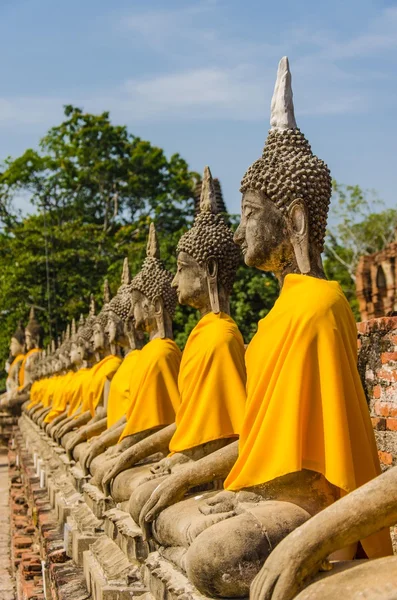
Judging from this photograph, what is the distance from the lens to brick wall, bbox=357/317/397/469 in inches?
175

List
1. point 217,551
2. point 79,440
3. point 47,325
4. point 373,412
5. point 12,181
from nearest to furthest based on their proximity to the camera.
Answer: point 217,551 < point 373,412 < point 79,440 < point 47,325 < point 12,181

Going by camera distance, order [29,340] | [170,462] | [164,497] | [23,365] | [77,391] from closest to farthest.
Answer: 1. [164,497]
2. [170,462]
3. [77,391]
4. [23,365]
5. [29,340]

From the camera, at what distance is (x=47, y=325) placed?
27.7 meters

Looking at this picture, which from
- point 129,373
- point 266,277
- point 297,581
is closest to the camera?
point 297,581

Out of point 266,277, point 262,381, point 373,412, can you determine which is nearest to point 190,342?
point 373,412

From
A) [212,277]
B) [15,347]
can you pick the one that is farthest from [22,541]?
[15,347]

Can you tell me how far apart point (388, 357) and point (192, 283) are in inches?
67.6

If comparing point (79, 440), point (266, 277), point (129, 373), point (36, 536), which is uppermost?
point (266, 277)

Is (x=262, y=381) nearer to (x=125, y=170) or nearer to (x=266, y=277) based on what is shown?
(x=266, y=277)

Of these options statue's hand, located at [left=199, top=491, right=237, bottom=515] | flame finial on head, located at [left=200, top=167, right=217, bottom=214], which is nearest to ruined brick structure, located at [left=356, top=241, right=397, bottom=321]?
flame finial on head, located at [left=200, top=167, right=217, bottom=214]

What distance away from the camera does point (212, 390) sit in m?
5.20

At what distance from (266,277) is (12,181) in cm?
1852

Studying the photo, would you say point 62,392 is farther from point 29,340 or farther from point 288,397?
point 29,340

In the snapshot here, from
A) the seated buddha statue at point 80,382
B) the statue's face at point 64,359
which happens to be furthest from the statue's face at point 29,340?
the seated buddha statue at point 80,382
